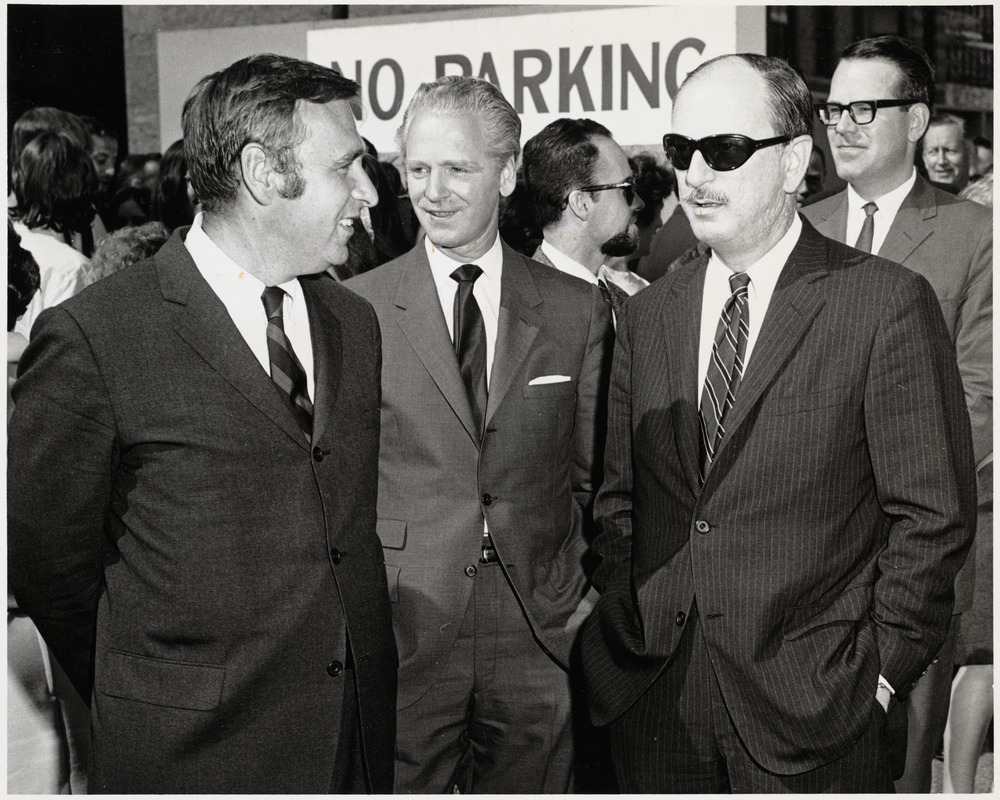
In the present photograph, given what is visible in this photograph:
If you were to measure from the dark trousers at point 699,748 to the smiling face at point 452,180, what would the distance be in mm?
1280

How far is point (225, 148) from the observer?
2.44 metres

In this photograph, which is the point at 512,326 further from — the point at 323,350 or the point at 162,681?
the point at 162,681

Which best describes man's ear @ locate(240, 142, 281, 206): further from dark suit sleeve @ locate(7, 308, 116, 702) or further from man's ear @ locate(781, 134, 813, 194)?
man's ear @ locate(781, 134, 813, 194)

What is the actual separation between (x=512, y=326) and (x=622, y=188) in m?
1.03

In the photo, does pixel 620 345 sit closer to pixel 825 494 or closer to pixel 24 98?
pixel 825 494

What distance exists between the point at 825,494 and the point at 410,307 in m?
1.27

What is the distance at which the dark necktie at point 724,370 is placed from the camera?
2.47 meters

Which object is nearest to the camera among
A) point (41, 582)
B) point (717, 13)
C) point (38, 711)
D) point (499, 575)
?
point (41, 582)

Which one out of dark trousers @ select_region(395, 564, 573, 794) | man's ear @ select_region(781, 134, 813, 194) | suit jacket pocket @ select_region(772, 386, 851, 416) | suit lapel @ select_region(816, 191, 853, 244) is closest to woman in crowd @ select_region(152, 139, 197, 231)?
dark trousers @ select_region(395, 564, 573, 794)

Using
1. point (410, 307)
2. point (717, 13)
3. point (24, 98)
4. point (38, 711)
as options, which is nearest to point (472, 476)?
point (410, 307)

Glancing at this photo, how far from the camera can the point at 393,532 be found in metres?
2.95

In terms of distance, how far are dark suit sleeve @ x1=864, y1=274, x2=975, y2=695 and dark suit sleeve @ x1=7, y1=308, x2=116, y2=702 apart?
64.6 inches

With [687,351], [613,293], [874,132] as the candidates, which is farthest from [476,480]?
[874,132]

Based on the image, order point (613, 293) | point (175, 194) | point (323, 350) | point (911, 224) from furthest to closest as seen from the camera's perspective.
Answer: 1. point (175, 194)
2. point (613, 293)
3. point (911, 224)
4. point (323, 350)
